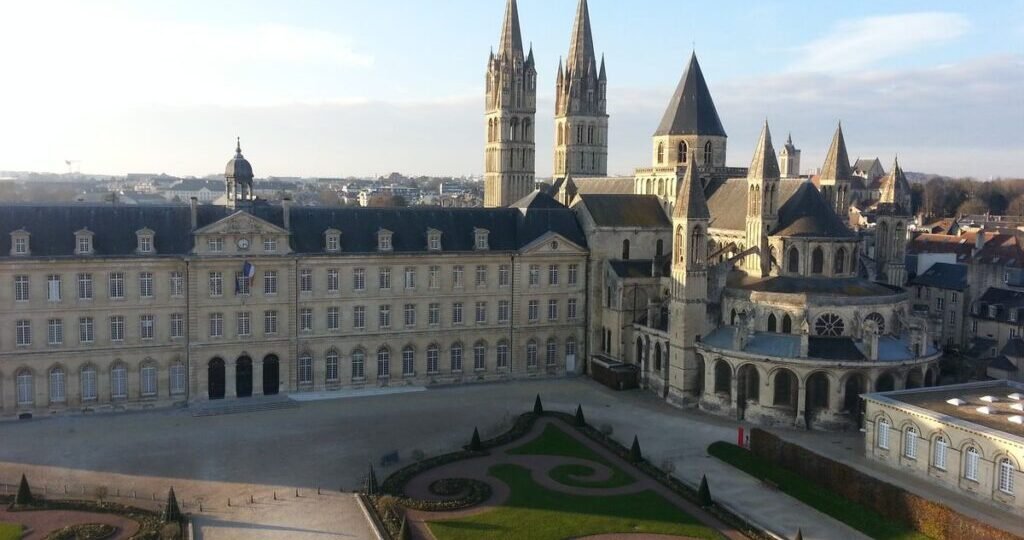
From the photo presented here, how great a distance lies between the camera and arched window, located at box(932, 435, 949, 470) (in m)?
42.7

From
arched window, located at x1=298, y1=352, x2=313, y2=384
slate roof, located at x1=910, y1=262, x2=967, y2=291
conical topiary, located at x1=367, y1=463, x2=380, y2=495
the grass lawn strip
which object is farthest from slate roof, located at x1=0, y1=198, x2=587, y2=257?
slate roof, located at x1=910, y1=262, x2=967, y2=291

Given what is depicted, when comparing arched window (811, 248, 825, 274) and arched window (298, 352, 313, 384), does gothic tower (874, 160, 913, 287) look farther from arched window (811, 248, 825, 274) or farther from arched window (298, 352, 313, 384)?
arched window (298, 352, 313, 384)

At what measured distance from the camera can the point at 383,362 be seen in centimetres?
6300

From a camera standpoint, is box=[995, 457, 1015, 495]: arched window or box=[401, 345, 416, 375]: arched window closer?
box=[995, 457, 1015, 495]: arched window

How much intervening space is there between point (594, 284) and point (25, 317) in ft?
131

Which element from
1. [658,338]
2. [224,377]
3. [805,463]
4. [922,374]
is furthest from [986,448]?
[224,377]

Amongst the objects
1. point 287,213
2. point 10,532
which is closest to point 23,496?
point 10,532

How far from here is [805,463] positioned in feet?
144

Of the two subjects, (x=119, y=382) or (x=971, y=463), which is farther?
(x=119, y=382)

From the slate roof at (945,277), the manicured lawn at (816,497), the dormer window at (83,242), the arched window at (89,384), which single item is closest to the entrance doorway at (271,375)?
the arched window at (89,384)

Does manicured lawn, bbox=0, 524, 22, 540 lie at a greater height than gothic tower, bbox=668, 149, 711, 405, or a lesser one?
lesser

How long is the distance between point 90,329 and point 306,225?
15599mm

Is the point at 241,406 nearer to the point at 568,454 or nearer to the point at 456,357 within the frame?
the point at 456,357

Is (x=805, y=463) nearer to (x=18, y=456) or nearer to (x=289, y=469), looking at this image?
(x=289, y=469)
